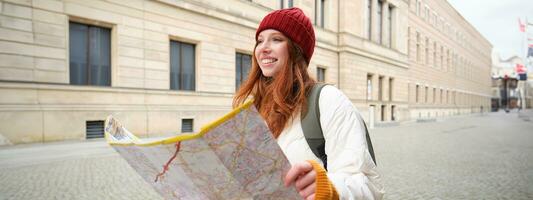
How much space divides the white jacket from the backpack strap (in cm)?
2

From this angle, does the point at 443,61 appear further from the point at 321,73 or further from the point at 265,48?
the point at 265,48

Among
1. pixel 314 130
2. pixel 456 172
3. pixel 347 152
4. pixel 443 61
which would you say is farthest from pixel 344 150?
pixel 443 61

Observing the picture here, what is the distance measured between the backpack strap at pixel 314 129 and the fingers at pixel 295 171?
1.08 feet

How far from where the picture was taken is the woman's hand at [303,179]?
40.6 inches

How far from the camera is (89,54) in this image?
1132 centimetres

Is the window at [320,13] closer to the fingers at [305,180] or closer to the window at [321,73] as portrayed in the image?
the window at [321,73]

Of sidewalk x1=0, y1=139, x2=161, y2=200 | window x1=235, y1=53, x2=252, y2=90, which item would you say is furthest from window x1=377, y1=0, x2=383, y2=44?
sidewalk x1=0, y1=139, x2=161, y2=200

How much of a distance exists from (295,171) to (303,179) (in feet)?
0.15

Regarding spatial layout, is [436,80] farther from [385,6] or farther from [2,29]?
[2,29]

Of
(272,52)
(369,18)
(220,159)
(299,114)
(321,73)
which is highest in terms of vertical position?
(369,18)

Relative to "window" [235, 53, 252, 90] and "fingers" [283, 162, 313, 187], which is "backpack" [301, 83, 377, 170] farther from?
"window" [235, 53, 252, 90]

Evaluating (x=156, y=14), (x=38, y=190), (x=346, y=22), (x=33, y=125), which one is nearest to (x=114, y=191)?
(x=38, y=190)

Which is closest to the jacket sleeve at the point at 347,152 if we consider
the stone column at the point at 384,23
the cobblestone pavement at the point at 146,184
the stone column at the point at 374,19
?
the cobblestone pavement at the point at 146,184

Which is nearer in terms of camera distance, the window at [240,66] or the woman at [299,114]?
the woman at [299,114]
